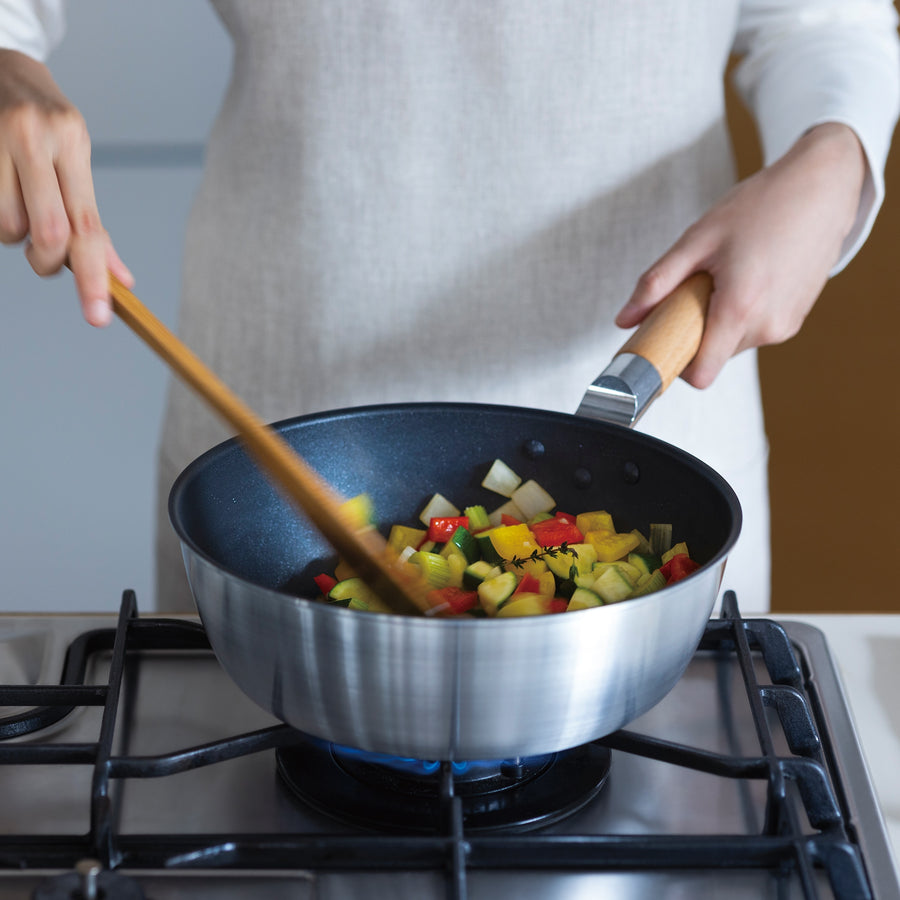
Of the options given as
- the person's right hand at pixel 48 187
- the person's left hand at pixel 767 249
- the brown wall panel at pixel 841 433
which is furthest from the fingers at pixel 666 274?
the brown wall panel at pixel 841 433

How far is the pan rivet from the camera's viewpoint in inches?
27.5

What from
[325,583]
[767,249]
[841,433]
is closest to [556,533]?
[325,583]

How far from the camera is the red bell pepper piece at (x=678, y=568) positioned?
605 mm

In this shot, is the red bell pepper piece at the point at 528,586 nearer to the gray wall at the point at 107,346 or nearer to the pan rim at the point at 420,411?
the pan rim at the point at 420,411

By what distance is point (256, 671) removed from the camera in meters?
0.50

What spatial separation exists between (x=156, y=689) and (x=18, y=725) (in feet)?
0.25

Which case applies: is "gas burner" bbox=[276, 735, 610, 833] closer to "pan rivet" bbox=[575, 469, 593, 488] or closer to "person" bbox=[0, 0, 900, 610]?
"pan rivet" bbox=[575, 469, 593, 488]

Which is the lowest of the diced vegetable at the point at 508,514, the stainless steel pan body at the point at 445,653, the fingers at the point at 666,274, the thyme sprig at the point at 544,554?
the stainless steel pan body at the point at 445,653

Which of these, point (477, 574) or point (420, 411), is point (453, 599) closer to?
point (477, 574)

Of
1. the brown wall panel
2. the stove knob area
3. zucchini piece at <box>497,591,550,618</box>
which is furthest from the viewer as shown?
the brown wall panel

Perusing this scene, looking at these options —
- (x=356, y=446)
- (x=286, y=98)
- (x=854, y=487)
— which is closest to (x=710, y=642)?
(x=356, y=446)

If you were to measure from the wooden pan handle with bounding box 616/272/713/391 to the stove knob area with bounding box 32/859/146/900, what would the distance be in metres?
0.41

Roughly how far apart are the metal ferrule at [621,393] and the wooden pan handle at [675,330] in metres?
0.02

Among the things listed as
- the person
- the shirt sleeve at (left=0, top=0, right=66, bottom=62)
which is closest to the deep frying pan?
the person
